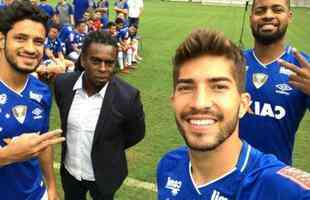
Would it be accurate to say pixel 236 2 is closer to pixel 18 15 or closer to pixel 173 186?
pixel 18 15

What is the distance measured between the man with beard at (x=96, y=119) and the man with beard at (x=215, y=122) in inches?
62.9

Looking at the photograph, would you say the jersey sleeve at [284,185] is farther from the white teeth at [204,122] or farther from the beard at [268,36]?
the beard at [268,36]

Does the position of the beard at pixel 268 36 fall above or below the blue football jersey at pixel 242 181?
above

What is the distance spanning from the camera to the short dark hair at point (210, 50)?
218 cm

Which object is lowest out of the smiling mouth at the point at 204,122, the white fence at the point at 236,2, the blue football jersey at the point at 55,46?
the white fence at the point at 236,2

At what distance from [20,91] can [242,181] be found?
1.96 m

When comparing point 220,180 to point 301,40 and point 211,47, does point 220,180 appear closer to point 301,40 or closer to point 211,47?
point 211,47

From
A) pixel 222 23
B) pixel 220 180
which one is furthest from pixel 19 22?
pixel 222 23

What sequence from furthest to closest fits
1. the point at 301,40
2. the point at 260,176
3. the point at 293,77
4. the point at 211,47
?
the point at 301,40, the point at 293,77, the point at 211,47, the point at 260,176

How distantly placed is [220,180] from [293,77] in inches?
44.0

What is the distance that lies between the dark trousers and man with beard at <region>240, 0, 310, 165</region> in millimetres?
1422

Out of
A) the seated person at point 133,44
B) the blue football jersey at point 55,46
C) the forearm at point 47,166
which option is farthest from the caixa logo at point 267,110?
the seated person at point 133,44

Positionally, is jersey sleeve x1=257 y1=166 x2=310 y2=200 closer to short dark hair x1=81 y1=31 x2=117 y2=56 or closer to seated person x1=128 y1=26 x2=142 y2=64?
short dark hair x1=81 y1=31 x2=117 y2=56

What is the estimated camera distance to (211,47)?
2.18 meters
